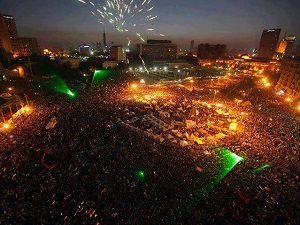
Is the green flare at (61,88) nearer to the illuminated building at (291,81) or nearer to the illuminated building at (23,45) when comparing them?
the illuminated building at (23,45)

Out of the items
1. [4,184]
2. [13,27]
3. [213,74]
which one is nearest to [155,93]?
[4,184]

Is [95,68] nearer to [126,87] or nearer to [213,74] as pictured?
[126,87]

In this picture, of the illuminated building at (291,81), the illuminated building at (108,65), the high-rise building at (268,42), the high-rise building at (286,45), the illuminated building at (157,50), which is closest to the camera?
the illuminated building at (291,81)

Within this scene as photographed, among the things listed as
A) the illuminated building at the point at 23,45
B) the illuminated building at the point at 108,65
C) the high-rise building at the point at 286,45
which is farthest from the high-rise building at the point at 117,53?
the high-rise building at the point at 286,45

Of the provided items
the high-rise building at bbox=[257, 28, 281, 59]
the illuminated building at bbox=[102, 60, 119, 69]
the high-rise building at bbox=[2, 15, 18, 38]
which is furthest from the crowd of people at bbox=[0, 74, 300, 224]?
the high-rise building at bbox=[257, 28, 281, 59]

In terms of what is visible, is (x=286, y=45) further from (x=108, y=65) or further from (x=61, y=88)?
(x=61, y=88)

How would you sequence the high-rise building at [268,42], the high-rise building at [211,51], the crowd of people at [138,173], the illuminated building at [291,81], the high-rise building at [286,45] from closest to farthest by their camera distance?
the crowd of people at [138,173], the illuminated building at [291,81], the high-rise building at [211,51], the high-rise building at [286,45], the high-rise building at [268,42]
